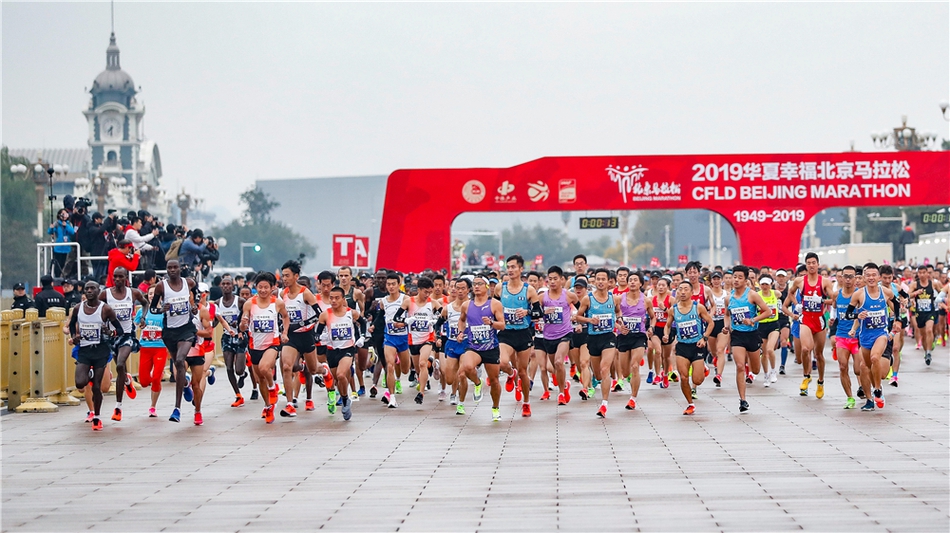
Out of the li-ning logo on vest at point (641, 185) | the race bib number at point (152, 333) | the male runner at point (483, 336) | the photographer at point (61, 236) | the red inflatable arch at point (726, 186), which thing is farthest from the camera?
the li-ning logo on vest at point (641, 185)

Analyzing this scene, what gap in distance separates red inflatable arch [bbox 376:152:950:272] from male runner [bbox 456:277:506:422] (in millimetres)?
17849

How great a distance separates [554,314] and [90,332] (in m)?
6.39

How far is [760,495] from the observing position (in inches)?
378

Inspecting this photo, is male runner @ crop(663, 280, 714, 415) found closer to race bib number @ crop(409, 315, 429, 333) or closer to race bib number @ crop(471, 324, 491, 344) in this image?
race bib number @ crop(471, 324, 491, 344)

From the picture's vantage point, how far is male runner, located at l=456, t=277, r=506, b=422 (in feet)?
50.2

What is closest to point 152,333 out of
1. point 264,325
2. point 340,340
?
point 264,325

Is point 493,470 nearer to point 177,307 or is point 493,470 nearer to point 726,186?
point 177,307

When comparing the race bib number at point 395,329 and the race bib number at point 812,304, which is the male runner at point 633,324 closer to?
the race bib number at point 812,304

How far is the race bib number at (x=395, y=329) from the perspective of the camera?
17.8 meters

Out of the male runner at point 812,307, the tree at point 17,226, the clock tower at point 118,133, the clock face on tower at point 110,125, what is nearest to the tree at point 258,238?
the clock tower at point 118,133

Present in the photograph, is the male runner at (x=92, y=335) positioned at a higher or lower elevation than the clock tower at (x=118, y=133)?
lower

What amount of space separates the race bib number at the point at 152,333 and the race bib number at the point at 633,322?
21.0 feet

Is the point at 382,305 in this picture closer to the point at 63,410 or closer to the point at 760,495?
the point at 63,410

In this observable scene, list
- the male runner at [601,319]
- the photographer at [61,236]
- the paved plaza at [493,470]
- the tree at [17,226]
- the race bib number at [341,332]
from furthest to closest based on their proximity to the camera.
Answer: the tree at [17,226]
the photographer at [61,236]
the male runner at [601,319]
the race bib number at [341,332]
the paved plaza at [493,470]
